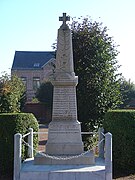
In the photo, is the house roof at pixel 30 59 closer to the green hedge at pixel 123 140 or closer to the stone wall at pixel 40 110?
the stone wall at pixel 40 110

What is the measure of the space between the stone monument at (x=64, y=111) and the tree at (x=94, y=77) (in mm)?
4673

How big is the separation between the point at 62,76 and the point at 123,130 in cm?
259

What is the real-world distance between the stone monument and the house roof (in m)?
56.6

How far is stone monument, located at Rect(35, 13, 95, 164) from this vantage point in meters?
10.0

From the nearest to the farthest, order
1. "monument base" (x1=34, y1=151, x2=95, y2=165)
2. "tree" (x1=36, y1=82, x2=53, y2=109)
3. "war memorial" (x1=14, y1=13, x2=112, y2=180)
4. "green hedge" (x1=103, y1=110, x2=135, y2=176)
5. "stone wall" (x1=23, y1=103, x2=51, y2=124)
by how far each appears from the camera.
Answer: "war memorial" (x1=14, y1=13, x2=112, y2=180) < "monument base" (x1=34, y1=151, x2=95, y2=165) < "green hedge" (x1=103, y1=110, x2=135, y2=176) < "stone wall" (x1=23, y1=103, x2=51, y2=124) < "tree" (x1=36, y1=82, x2=53, y2=109)

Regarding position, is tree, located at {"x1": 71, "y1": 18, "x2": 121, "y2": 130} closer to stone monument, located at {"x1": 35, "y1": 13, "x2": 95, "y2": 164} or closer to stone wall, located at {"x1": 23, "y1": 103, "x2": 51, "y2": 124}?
stone monument, located at {"x1": 35, "y1": 13, "x2": 95, "y2": 164}

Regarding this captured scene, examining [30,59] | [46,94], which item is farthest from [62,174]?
[30,59]

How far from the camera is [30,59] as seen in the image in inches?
2717

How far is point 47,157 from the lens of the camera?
9.52m

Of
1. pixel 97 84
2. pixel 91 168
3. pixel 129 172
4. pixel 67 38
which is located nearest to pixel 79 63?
pixel 97 84

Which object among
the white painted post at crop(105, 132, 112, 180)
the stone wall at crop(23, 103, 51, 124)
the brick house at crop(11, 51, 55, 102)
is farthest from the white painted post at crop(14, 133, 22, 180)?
the brick house at crop(11, 51, 55, 102)

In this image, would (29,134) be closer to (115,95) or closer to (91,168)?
(91,168)

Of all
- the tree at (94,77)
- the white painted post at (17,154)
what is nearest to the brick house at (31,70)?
the tree at (94,77)

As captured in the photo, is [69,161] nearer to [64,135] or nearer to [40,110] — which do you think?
[64,135]
